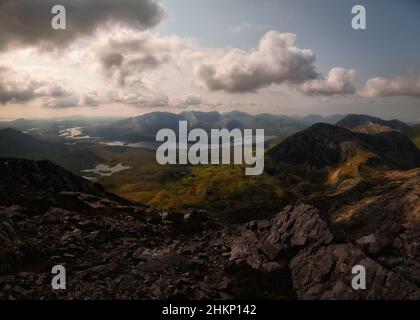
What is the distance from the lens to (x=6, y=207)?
43000 millimetres

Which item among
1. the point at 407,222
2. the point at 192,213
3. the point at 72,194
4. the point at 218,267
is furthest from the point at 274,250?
the point at 72,194

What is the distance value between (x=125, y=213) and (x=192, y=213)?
10335 mm

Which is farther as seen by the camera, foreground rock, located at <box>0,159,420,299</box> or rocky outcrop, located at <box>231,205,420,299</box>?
foreground rock, located at <box>0,159,420,299</box>

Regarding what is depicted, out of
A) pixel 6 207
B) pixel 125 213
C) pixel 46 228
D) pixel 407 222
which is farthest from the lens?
pixel 407 222

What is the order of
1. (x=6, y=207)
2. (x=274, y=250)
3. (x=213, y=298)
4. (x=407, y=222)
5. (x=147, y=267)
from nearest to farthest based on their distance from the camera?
1. (x=213, y=298)
2. (x=147, y=267)
3. (x=274, y=250)
4. (x=6, y=207)
5. (x=407, y=222)

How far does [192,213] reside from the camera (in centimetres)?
5253

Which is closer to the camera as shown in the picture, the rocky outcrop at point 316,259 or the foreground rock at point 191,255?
the rocky outcrop at point 316,259

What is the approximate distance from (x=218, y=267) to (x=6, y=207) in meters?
29.3

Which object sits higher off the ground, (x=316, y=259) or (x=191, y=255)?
(x=316, y=259)

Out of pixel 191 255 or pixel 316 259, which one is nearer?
pixel 316 259
